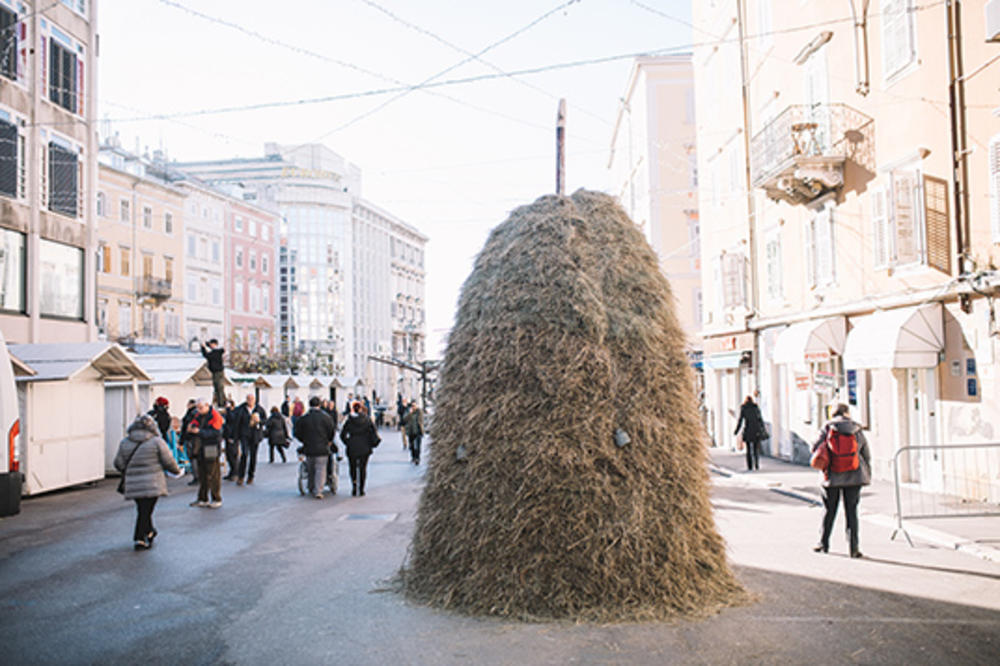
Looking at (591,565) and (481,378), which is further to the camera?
(481,378)

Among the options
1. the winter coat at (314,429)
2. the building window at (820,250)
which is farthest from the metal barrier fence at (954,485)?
the winter coat at (314,429)

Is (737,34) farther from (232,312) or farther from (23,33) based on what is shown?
(232,312)

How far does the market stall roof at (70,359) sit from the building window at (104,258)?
26.3 meters

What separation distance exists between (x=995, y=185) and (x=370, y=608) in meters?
11.8

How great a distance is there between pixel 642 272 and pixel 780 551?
433 centimetres

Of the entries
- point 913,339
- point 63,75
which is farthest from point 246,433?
point 63,75

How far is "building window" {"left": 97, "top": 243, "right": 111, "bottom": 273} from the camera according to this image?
43.9 m

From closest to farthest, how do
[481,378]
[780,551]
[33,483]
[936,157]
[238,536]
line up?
[481,378]
[780,551]
[238,536]
[936,157]
[33,483]

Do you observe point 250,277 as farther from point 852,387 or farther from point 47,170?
point 852,387

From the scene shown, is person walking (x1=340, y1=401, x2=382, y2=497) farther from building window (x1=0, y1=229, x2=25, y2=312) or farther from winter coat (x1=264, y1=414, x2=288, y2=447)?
building window (x1=0, y1=229, x2=25, y2=312)

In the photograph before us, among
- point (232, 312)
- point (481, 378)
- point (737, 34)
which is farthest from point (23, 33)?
point (232, 312)

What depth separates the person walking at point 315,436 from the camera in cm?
1582

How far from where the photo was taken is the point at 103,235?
44188 mm

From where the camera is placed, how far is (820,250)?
21.0 metres
